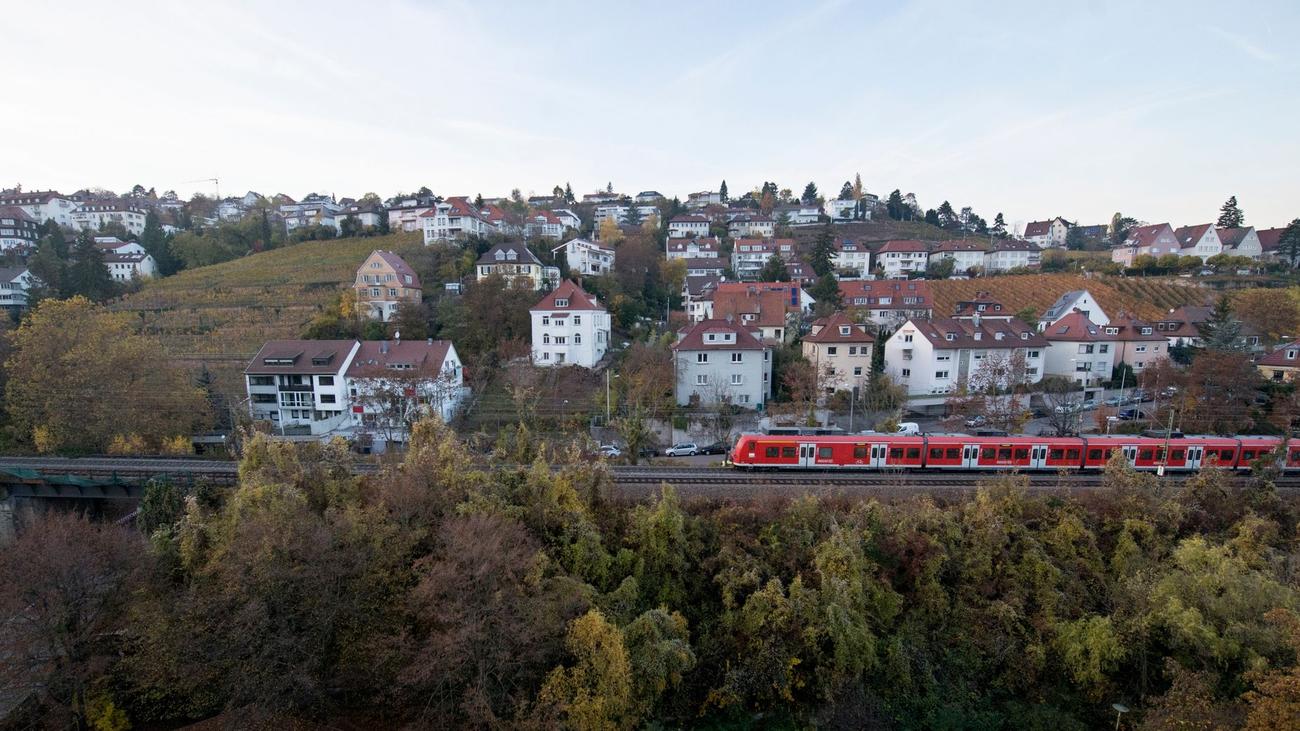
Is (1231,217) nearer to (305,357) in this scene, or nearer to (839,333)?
(839,333)

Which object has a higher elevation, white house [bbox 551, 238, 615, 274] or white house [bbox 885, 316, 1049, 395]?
white house [bbox 551, 238, 615, 274]

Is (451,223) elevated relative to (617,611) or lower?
elevated

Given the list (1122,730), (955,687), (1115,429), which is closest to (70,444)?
(955,687)

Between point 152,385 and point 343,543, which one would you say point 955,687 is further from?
point 152,385

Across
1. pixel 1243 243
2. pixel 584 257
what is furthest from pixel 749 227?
pixel 1243 243

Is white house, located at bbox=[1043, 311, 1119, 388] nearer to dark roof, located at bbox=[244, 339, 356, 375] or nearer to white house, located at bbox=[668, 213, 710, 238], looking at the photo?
dark roof, located at bbox=[244, 339, 356, 375]

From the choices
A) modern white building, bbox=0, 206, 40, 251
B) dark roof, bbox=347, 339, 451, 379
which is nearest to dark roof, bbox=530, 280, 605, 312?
dark roof, bbox=347, 339, 451, 379
